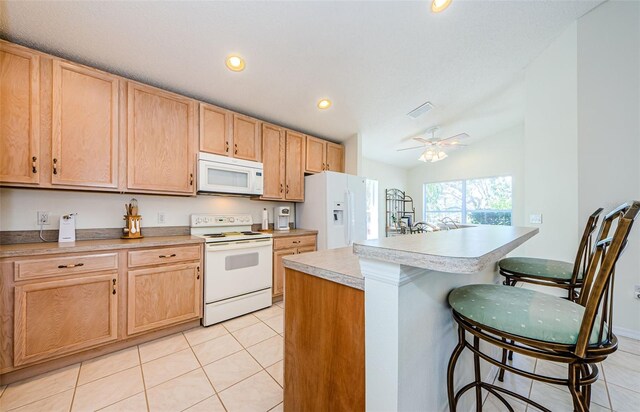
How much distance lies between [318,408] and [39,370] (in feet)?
6.94

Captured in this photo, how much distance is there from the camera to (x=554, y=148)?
103 inches

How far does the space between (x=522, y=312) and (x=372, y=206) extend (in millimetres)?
5525

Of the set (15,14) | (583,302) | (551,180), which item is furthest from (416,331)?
(15,14)

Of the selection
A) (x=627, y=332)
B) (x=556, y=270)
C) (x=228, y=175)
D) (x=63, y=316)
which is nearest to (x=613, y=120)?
(x=556, y=270)

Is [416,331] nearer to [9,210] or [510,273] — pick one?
[510,273]

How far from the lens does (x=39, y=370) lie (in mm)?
1692

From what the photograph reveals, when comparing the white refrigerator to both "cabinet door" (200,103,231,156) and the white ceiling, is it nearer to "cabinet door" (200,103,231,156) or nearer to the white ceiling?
the white ceiling

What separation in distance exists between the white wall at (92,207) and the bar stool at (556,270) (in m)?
3.02

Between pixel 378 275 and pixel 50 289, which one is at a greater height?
pixel 378 275

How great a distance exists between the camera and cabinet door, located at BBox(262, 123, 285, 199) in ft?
10.5

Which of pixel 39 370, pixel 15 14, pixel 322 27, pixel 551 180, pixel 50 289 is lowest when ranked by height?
pixel 39 370

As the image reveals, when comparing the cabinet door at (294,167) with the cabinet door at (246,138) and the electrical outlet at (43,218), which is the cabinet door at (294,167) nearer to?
the cabinet door at (246,138)

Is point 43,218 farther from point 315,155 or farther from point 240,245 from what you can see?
point 315,155

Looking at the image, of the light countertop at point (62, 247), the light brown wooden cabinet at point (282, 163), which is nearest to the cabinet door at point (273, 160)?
the light brown wooden cabinet at point (282, 163)
